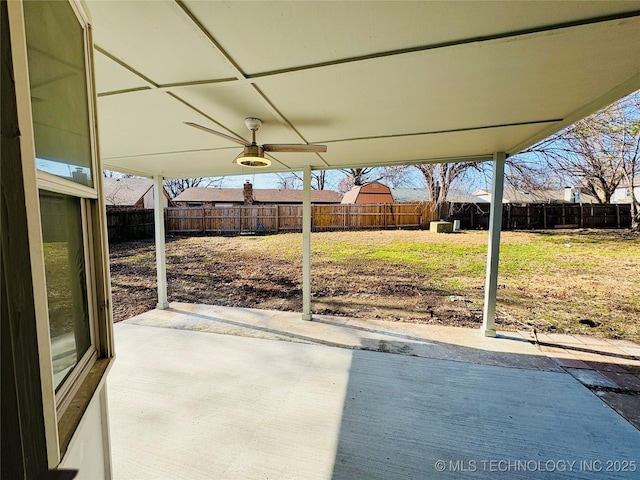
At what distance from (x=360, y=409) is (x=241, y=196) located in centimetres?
1795

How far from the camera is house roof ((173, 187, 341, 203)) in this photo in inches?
711

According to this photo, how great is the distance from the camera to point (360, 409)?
81.0 inches

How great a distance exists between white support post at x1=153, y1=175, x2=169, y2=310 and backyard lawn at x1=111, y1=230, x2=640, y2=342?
1.26 ft

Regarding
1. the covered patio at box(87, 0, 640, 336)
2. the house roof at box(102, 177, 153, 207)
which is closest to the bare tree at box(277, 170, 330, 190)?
the house roof at box(102, 177, 153, 207)

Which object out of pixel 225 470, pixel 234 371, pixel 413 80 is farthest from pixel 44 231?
pixel 234 371

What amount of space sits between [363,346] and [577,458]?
1.75 metres

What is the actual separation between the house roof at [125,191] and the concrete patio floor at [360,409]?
49.7 ft

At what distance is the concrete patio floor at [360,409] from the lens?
1.61 metres

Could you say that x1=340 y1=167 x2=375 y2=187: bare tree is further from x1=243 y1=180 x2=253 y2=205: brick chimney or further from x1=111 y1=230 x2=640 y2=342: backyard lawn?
x1=111 y1=230 x2=640 y2=342: backyard lawn

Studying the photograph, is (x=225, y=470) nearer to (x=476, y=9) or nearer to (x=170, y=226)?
(x=476, y=9)

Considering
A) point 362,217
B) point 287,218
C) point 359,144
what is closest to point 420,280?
point 359,144

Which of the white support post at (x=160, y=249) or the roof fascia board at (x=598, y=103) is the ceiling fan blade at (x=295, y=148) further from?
the white support post at (x=160, y=249)

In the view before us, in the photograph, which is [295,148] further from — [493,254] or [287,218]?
[287,218]

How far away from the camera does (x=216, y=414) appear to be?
6.53 ft
